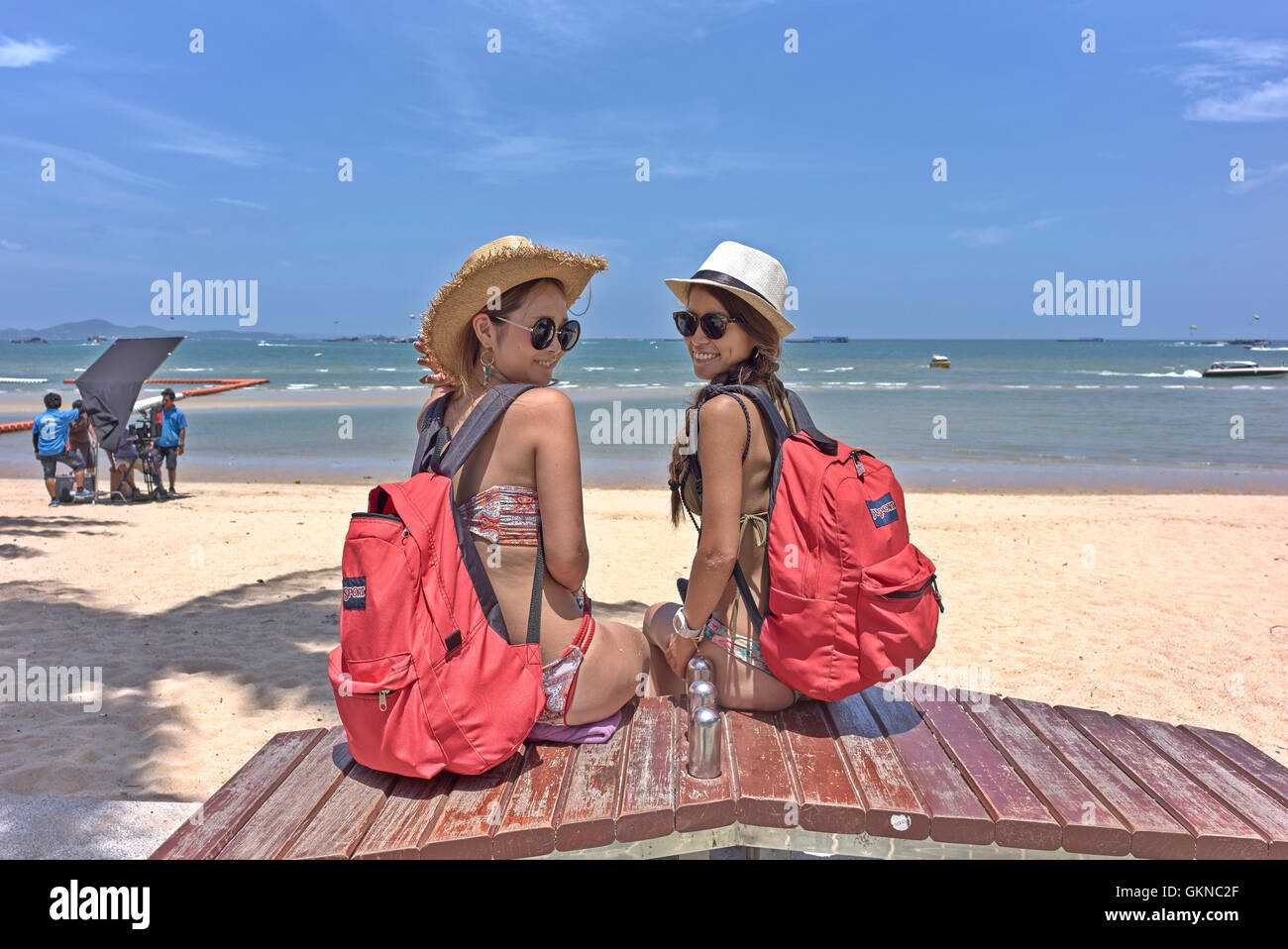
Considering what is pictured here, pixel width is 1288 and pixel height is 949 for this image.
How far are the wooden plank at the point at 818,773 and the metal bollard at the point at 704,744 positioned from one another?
23 cm

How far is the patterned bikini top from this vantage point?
2.36 m

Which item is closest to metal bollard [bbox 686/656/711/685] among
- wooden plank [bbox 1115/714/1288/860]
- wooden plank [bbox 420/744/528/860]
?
wooden plank [bbox 420/744/528/860]

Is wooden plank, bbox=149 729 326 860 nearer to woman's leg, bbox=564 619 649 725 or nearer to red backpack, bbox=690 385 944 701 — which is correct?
woman's leg, bbox=564 619 649 725

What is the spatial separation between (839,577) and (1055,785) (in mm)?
789

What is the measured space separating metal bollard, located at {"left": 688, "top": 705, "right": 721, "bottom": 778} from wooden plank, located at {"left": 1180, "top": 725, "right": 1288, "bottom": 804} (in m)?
1.51

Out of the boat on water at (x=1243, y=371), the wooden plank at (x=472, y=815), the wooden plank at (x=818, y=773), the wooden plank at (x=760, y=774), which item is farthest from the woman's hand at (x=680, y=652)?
the boat on water at (x=1243, y=371)

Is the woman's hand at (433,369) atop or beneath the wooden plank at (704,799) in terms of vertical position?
atop

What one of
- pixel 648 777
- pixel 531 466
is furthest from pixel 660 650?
Result: pixel 531 466

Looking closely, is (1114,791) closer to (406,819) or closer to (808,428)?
(808,428)

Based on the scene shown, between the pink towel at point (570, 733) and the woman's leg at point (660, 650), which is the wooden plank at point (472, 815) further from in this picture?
the woman's leg at point (660, 650)

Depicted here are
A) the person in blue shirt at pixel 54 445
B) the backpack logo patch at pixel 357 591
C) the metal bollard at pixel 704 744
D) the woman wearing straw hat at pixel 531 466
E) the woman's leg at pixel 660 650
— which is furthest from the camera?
the person in blue shirt at pixel 54 445

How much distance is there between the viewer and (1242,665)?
5.17 m

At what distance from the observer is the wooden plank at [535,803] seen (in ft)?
6.50

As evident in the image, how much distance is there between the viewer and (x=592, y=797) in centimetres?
214
